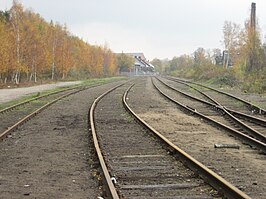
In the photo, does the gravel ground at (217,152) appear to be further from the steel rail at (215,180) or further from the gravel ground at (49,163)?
the gravel ground at (49,163)

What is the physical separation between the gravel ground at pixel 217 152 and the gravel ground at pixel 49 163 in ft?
7.22

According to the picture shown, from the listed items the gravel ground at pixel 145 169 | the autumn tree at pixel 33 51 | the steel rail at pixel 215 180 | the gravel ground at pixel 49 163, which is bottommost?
the gravel ground at pixel 49 163

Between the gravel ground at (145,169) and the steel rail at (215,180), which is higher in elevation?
the steel rail at (215,180)

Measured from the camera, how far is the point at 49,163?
27.4ft

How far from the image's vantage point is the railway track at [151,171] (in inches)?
238

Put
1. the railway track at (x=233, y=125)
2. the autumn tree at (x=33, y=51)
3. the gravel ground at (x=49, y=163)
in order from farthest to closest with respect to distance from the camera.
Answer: the autumn tree at (x=33, y=51) → the railway track at (x=233, y=125) → the gravel ground at (x=49, y=163)

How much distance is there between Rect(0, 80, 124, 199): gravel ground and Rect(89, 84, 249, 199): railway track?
1.12 ft

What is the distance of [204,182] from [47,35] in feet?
218

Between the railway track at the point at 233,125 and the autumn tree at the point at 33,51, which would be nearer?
the railway track at the point at 233,125

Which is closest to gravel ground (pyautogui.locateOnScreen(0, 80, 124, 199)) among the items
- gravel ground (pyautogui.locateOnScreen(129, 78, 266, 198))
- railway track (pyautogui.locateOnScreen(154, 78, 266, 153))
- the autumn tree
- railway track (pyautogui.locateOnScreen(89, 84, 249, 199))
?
railway track (pyautogui.locateOnScreen(89, 84, 249, 199))

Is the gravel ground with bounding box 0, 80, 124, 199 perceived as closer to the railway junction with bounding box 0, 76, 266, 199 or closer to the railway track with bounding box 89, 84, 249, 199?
the railway junction with bounding box 0, 76, 266, 199

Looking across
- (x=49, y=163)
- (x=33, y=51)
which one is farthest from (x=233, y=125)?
(x=33, y=51)

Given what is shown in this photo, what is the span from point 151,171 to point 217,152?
252 centimetres

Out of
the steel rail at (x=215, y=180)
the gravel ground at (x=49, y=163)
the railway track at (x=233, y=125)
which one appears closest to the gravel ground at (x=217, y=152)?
the railway track at (x=233, y=125)
